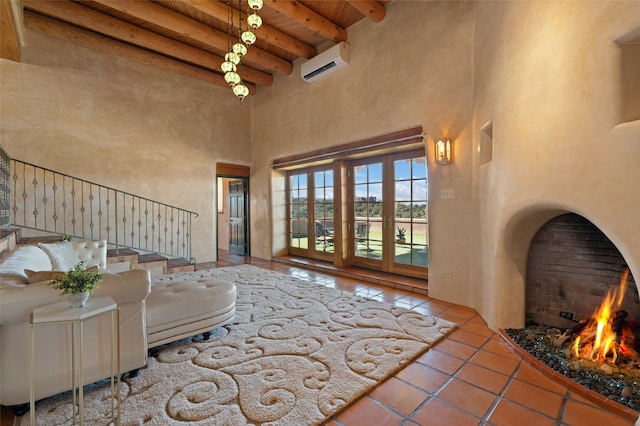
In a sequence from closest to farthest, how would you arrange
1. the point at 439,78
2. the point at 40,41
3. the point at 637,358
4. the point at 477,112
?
1. the point at 637,358
2. the point at 477,112
3. the point at 439,78
4. the point at 40,41

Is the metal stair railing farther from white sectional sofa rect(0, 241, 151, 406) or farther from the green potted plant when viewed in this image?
the green potted plant

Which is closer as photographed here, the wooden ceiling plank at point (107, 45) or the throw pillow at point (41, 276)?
the throw pillow at point (41, 276)

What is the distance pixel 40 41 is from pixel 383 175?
6.32 m

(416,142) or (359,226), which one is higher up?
(416,142)

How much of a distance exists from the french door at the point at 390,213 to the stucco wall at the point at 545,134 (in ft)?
3.66

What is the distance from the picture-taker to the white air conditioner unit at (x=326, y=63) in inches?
196

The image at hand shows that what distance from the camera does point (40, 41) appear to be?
191 inches

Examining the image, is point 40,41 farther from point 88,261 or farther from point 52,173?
point 88,261

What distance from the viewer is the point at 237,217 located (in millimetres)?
7773

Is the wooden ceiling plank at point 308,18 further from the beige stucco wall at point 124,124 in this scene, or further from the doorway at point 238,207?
the doorway at point 238,207

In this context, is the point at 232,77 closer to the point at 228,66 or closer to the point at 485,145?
the point at 228,66

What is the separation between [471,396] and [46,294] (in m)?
2.74

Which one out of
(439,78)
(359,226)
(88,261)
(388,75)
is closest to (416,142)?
(439,78)

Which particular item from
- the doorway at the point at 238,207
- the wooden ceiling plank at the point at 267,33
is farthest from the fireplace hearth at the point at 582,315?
the doorway at the point at 238,207
